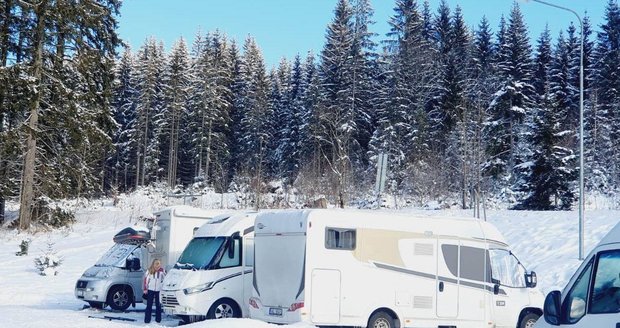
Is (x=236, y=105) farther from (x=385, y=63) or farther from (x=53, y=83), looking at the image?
(x=53, y=83)

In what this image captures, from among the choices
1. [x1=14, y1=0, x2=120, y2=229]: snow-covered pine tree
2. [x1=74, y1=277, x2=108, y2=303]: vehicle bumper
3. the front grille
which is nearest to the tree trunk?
[x1=14, y1=0, x2=120, y2=229]: snow-covered pine tree

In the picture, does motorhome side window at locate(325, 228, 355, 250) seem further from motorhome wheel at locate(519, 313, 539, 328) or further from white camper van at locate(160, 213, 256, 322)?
motorhome wheel at locate(519, 313, 539, 328)

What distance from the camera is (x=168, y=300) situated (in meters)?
17.5

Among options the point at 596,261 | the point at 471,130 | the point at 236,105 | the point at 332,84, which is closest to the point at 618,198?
the point at 471,130

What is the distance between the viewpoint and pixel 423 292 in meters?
→ 15.9

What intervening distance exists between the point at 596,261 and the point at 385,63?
6199 cm

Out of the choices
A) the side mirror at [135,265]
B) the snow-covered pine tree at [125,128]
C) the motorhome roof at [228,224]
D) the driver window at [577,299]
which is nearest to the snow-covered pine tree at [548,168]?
the side mirror at [135,265]

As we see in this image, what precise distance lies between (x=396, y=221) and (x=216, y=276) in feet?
14.9

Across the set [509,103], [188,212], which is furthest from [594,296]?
[509,103]

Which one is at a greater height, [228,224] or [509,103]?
[509,103]

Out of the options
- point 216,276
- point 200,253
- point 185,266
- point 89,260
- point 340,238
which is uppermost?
point 340,238

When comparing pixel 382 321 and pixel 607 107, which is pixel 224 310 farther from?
pixel 607 107

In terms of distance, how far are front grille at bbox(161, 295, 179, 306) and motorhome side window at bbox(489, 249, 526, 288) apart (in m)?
7.26

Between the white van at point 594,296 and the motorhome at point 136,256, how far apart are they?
1517cm
